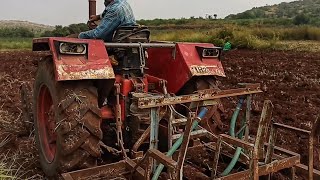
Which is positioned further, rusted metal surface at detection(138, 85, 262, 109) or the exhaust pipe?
the exhaust pipe

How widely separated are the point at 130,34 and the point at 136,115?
89 centimetres

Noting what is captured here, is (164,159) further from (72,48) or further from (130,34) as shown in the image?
(130,34)

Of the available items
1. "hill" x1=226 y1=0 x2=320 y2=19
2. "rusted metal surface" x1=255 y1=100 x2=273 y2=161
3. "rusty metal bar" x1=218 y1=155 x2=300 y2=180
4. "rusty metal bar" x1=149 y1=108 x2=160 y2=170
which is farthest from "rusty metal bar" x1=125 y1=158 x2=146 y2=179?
"hill" x1=226 y1=0 x2=320 y2=19

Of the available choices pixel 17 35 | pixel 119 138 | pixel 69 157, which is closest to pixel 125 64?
pixel 119 138

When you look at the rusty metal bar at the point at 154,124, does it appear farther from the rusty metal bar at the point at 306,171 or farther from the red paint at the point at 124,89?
the rusty metal bar at the point at 306,171

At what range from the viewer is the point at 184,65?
13.6 feet

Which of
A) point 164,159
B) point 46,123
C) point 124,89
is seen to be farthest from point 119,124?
point 46,123

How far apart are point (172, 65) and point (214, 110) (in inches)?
27.5

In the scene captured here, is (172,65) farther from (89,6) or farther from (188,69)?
(89,6)

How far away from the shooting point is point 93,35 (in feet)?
13.6

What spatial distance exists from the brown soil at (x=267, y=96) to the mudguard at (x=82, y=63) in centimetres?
115

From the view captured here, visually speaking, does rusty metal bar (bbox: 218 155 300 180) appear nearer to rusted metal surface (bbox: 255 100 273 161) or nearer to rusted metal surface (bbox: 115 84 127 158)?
rusted metal surface (bbox: 255 100 273 161)

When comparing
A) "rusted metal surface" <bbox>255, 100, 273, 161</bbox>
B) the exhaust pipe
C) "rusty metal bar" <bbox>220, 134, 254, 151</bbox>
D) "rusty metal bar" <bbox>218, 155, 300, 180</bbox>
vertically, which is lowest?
"rusty metal bar" <bbox>218, 155, 300, 180</bbox>

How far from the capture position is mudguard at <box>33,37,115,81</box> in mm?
3326
